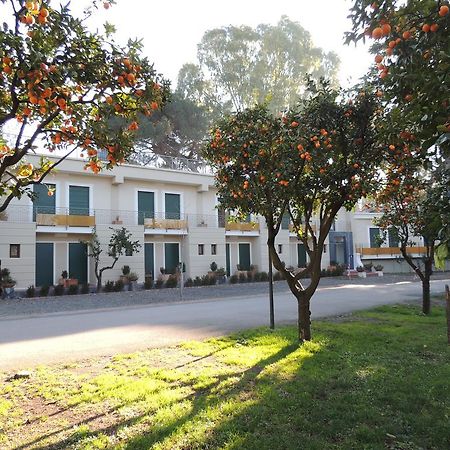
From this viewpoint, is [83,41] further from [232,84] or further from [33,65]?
[232,84]

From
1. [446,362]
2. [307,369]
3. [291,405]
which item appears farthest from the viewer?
[446,362]

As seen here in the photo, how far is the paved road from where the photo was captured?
7750 mm

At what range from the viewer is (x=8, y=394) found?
5.15 metres

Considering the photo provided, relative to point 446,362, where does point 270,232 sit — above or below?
above

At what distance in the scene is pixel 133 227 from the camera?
25609 millimetres

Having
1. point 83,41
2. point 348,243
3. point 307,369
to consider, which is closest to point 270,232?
point 307,369

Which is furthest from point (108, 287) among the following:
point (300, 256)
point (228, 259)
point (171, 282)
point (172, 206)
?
point (300, 256)

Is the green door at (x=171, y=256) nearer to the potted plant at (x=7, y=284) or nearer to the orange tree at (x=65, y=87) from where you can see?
the potted plant at (x=7, y=284)

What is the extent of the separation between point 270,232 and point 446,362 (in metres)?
3.44

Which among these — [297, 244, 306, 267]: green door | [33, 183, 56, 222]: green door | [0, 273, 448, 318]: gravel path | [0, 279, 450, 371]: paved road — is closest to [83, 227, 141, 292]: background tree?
[0, 273, 448, 318]: gravel path

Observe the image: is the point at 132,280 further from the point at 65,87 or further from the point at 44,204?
the point at 65,87

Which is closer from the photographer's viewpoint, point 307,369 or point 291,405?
point 291,405

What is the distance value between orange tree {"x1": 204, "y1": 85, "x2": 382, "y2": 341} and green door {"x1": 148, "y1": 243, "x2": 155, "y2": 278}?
19.7 meters

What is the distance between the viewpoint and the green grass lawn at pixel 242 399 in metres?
3.77
